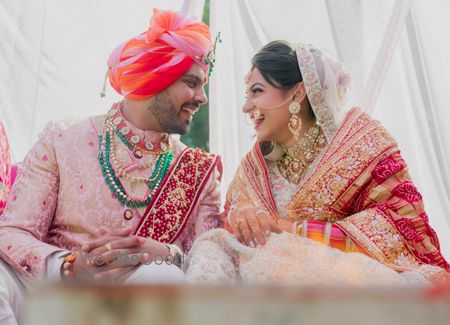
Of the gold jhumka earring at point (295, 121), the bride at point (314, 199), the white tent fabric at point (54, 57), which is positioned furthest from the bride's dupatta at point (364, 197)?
the white tent fabric at point (54, 57)

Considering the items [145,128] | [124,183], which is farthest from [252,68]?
[124,183]

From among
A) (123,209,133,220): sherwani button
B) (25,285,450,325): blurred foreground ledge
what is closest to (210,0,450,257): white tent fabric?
(123,209,133,220): sherwani button

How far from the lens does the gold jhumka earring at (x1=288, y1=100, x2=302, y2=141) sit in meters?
2.11

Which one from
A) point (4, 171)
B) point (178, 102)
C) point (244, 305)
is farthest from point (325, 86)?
point (244, 305)

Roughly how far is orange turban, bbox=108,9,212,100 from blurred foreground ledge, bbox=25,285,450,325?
5.92ft

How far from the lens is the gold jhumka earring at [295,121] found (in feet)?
6.93

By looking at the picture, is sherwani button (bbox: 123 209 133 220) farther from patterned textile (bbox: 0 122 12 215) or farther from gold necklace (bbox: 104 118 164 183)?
patterned textile (bbox: 0 122 12 215)

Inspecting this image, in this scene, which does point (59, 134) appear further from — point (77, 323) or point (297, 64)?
point (77, 323)

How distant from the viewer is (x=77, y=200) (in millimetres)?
1991

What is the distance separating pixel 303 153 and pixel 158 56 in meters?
0.56

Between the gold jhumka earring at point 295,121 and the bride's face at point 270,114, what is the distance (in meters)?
0.02

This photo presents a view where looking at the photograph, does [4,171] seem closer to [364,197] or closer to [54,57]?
[54,57]

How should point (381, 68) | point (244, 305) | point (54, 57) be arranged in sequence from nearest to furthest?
point (244, 305) < point (381, 68) < point (54, 57)

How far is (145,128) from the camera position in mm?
2150
